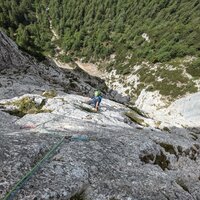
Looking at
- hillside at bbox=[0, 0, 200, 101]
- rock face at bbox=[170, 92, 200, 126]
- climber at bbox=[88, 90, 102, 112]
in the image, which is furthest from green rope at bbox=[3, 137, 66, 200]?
hillside at bbox=[0, 0, 200, 101]

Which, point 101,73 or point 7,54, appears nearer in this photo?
point 7,54

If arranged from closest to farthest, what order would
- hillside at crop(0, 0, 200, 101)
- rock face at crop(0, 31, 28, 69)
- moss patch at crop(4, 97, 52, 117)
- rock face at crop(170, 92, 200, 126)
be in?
moss patch at crop(4, 97, 52, 117) < rock face at crop(0, 31, 28, 69) < rock face at crop(170, 92, 200, 126) < hillside at crop(0, 0, 200, 101)

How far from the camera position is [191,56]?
10269 centimetres

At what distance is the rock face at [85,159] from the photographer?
14.8 meters

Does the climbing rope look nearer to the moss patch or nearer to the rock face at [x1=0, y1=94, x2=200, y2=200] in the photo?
the rock face at [x1=0, y1=94, x2=200, y2=200]

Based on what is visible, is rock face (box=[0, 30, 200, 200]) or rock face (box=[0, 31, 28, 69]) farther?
rock face (box=[0, 31, 28, 69])

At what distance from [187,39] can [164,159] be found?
10042cm

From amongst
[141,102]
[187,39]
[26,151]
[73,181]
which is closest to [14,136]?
[26,151]

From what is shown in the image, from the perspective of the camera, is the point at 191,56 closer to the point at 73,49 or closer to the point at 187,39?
the point at 187,39

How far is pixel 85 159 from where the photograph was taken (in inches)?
723

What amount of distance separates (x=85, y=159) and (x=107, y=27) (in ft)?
475

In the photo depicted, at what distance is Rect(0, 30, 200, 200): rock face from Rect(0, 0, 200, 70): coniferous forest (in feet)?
254

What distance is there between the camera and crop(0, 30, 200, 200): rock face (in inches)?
583

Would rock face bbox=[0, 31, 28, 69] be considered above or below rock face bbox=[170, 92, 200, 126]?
below
